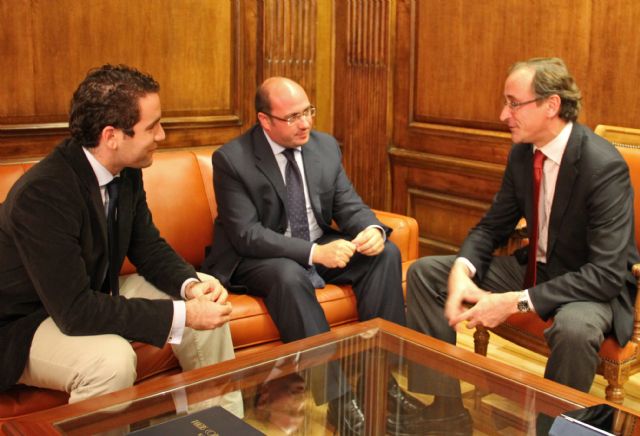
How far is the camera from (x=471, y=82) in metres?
4.08

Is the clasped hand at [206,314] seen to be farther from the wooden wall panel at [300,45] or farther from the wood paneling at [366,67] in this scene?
the wooden wall panel at [300,45]

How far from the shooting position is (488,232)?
3012mm

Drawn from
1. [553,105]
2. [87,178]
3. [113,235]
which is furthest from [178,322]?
[553,105]

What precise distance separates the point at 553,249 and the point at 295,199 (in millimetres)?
979

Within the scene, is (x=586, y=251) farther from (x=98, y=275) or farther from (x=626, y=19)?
(x=98, y=275)

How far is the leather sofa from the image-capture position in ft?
9.06

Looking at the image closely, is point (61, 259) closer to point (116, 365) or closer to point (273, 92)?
Answer: point (116, 365)

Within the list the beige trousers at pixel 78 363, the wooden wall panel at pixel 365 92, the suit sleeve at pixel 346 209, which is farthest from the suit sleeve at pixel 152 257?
the wooden wall panel at pixel 365 92

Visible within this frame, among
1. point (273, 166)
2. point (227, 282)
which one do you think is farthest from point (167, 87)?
point (227, 282)

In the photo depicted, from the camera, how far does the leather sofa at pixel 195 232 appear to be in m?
2.76

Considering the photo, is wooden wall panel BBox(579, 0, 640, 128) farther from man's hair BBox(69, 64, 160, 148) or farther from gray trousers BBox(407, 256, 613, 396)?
man's hair BBox(69, 64, 160, 148)

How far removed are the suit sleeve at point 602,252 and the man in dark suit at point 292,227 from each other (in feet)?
2.12

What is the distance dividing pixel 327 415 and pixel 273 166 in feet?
4.35

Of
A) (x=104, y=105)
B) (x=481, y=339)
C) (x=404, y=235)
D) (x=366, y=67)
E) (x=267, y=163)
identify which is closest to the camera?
(x=104, y=105)
